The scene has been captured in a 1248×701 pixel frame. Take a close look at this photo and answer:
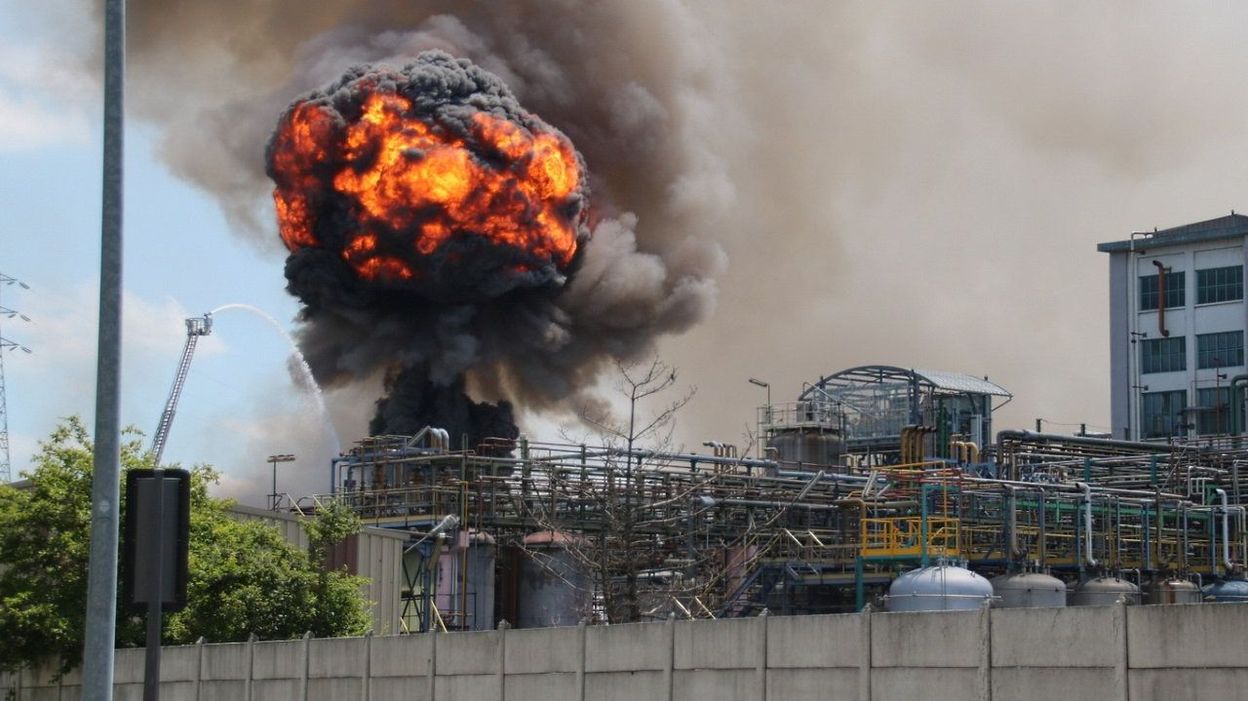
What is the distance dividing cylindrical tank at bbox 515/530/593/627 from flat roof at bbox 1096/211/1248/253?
1980 inches

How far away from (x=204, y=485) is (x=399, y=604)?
7463 mm

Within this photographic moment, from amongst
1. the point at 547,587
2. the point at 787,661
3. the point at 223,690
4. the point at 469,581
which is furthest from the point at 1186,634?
the point at 547,587

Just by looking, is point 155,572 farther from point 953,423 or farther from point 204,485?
point 953,423

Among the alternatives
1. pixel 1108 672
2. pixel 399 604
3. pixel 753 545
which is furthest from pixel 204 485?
pixel 1108 672

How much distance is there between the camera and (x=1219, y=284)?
312 feet

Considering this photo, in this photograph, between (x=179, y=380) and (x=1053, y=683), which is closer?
(x=1053, y=683)

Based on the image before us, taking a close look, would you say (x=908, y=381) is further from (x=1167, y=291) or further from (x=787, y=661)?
(x=787, y=661)

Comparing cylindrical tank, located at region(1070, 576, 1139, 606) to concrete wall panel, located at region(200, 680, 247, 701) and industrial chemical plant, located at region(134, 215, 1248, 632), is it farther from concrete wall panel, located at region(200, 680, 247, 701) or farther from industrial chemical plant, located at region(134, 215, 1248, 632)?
concrete wall panel, located at region(200, 680, 247, 701)

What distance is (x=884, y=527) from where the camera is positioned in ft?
178

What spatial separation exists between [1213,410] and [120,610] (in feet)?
223

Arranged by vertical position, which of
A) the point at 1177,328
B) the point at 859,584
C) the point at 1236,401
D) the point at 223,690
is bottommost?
the point at 223,690

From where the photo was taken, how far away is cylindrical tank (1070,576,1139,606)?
170 ft

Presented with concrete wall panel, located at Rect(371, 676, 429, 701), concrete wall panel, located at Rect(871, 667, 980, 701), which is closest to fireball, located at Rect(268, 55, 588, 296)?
concrete wall panel, located at Rect(371, 676, 429, 701)

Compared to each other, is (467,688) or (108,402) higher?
(108,402)
